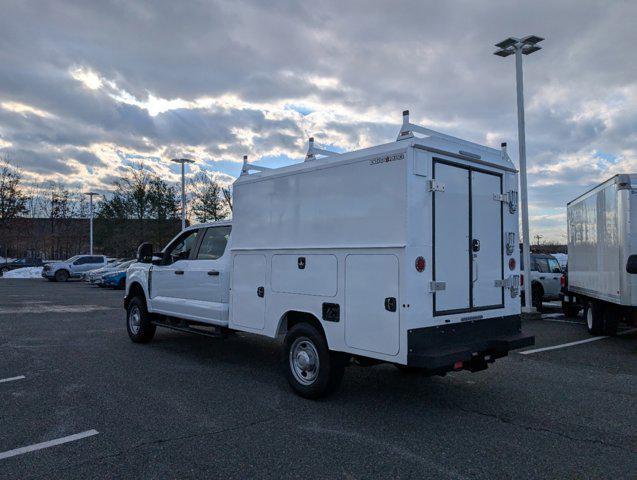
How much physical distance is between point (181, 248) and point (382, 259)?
4.69 m

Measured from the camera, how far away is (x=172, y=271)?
28.0ft

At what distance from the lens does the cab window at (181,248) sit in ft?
27.7

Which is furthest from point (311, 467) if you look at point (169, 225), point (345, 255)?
point (169, 225)

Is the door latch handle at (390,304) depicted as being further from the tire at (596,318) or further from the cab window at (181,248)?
the tire at (596,318)

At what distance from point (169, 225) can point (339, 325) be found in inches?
1438

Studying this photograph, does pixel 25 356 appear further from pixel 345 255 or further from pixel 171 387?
pixel 345 255

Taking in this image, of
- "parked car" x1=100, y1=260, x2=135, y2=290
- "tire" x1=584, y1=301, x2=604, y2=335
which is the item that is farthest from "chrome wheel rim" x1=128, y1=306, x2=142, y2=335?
"parked car" x1=100, y1=260, x2=135, y2=290

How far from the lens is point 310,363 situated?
5.80 meters

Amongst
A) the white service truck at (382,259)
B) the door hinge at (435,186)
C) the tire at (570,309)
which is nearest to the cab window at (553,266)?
the tire at (570,309)

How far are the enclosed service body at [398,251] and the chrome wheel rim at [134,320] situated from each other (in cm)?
357

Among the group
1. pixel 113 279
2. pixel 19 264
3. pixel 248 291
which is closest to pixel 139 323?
pixel 248 291

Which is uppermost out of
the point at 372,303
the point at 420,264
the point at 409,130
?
the point at 409,130

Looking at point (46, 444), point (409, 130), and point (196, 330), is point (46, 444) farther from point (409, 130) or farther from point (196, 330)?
point (409, 130)

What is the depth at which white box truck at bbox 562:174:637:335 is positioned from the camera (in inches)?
335
